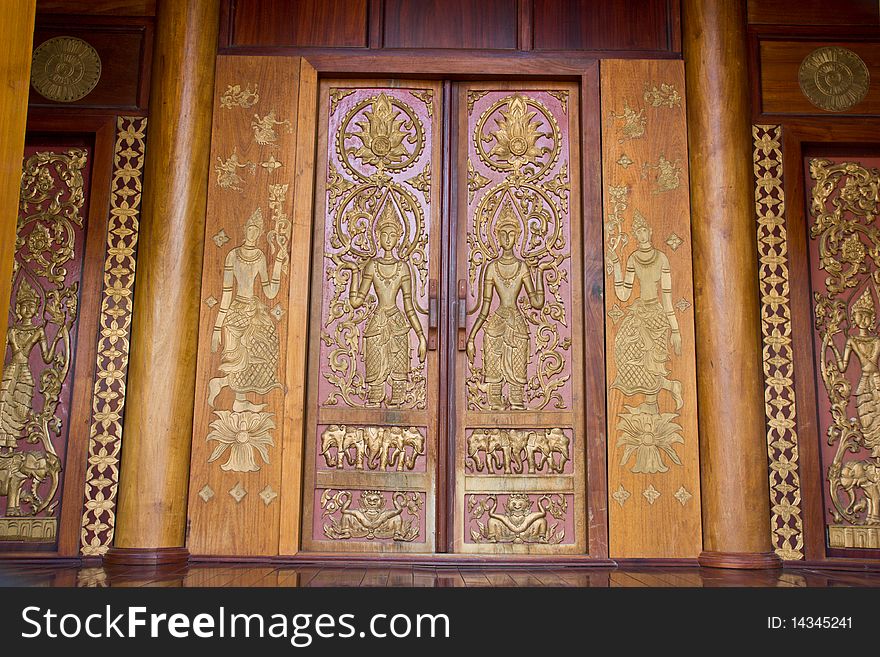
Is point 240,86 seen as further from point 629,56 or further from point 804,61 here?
point 804,61

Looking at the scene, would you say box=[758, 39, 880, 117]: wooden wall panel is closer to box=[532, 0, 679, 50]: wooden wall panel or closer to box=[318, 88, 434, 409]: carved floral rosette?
box=[532, 0, 679, 50]: wooden wall panel

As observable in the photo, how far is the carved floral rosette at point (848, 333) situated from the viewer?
3.77 metres

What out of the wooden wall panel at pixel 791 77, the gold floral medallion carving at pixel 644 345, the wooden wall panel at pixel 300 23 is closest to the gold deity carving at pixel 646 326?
the gold floral medallion carving at pixel 644 345

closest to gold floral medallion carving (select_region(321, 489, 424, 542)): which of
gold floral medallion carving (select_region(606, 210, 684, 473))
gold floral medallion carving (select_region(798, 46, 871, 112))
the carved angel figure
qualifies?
gold floral medallion carving (select_region(606, 210, 684, 473))

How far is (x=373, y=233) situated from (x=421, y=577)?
1603 mm

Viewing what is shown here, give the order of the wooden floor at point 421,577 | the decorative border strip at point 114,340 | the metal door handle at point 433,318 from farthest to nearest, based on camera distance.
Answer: the metal door handle at point 433,318 < the decorative border strip at point 114,340 < the wooden floor at point 421,577

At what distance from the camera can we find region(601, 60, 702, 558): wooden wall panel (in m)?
3.75

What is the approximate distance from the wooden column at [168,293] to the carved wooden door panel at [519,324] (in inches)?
46.7

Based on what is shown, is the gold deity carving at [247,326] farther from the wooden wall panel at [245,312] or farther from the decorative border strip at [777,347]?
the decorative border strip at [777,347]

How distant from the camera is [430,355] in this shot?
3945 millimetres

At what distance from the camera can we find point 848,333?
3898 mm

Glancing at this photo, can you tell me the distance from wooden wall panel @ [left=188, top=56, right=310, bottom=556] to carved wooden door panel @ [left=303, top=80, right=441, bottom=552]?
157mm
